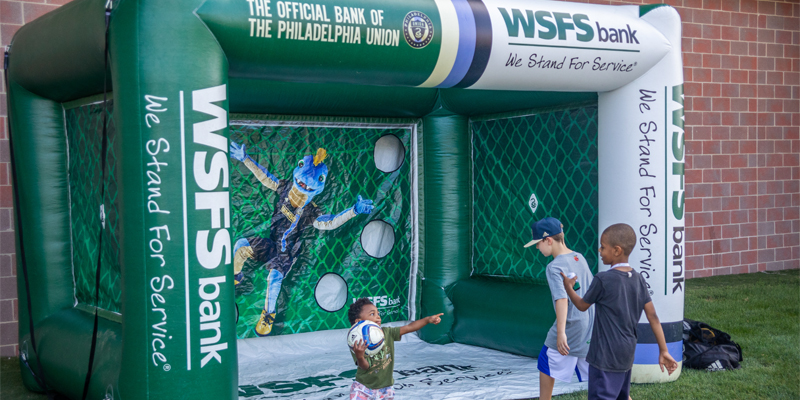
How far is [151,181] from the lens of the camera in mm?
2416

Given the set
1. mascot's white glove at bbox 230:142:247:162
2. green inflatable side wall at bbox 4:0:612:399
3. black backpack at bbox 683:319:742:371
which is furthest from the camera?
mascot's white glove at bbox 230:142:247:162

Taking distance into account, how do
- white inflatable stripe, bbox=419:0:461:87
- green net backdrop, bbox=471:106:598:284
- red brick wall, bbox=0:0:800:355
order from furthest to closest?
red brick wall, bbox=0:0:800:355 → green net backdrop, bbox=471:106:598:284 → white inflatable stripe, bbox=419:0:461:87

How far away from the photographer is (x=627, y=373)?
254 cm

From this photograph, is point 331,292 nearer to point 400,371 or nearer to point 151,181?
point 400,371

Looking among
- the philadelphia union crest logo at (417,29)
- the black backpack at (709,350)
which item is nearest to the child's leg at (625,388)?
the black backpack at (709,350)

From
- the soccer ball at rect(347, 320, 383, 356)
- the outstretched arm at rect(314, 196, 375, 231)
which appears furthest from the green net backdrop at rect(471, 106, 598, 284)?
the soccer ball at rect(347, 320, 383, 356)

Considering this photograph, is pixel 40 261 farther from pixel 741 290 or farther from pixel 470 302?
pixel 741 290

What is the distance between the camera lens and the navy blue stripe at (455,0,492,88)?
302 centimetres

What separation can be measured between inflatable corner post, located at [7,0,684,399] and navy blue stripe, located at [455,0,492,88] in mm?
11

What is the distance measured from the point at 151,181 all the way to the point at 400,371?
1921 millimetres

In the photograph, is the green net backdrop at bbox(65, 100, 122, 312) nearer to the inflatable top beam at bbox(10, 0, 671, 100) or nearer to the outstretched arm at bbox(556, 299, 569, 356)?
the inflatable top beam at bbox(10, 0, 671, 100)

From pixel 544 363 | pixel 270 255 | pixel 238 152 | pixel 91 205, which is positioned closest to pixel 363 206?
pixel 270 255

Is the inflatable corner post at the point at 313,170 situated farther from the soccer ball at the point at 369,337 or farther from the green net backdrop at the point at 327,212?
the soccer ball at the point at 369,337

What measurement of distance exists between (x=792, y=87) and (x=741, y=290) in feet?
8.62
